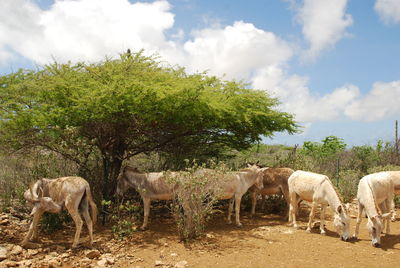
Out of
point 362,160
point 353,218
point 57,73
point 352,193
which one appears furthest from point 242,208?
point 362,160

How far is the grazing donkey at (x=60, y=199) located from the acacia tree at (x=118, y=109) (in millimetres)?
1245

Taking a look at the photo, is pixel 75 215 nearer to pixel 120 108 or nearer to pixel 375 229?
pixel 120 108

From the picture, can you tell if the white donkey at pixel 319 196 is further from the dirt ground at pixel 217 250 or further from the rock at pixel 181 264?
the rock at pixel 181 264

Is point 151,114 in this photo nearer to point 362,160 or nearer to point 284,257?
point 284,257

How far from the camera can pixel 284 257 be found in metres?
7.07

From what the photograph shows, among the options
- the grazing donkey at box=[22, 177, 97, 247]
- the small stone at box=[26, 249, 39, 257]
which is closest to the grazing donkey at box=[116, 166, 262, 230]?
the grazing donkey at box=[22, 177, 97, 247]

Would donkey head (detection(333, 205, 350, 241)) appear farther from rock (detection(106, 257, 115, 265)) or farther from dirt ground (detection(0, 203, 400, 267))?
rock (detection(106, 257, 115, 265))

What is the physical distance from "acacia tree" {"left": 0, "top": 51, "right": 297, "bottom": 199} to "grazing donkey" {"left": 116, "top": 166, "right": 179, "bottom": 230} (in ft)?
2.49

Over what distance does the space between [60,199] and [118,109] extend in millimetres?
2496

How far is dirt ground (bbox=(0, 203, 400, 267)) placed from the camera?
6855 mm

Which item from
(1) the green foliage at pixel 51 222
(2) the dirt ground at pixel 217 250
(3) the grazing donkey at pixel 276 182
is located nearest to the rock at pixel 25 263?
(2) the dirt ground at pixel 217 250

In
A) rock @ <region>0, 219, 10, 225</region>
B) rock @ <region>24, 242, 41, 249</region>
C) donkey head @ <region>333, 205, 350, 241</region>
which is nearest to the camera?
rock @ <region>24, 242, 41, 249</region>

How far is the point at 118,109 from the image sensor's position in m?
8.53

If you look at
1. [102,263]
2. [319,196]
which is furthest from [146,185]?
[319,196]
